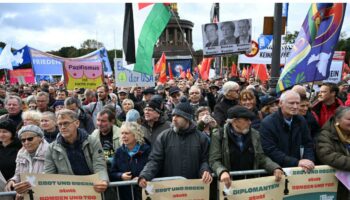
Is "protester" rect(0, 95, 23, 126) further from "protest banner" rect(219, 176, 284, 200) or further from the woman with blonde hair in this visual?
"protest banner" rect(219, 176, 284, 200)

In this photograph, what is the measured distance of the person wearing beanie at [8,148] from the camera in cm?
369

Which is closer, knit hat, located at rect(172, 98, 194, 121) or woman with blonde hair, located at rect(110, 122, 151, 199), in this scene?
knit hat, located at rect(172, 98, 194, 121)

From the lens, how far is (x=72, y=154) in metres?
3.26

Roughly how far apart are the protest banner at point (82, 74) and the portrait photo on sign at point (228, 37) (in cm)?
354

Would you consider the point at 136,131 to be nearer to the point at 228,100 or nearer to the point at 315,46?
the point at 228,100

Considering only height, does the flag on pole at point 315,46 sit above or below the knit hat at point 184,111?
above

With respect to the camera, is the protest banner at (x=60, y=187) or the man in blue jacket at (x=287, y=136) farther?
the man in blue jacket at (x=287, y=136)

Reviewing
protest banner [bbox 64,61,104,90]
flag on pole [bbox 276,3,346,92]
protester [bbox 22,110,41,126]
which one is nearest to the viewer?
protester [bbox 22,110,41,126]

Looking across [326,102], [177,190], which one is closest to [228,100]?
[326,102]

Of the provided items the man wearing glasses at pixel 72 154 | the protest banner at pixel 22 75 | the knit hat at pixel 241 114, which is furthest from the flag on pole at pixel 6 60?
the knit hat at pixel 241 114

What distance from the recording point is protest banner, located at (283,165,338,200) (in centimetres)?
330

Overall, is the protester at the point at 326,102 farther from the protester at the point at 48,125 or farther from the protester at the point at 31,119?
the protester at the point at 31,119

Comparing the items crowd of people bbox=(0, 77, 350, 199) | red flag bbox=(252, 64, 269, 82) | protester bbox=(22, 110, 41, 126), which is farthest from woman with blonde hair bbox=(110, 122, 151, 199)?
red flag bbox=(252, 64, 269, 82)

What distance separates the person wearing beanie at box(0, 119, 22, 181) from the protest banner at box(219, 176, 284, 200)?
258cm
